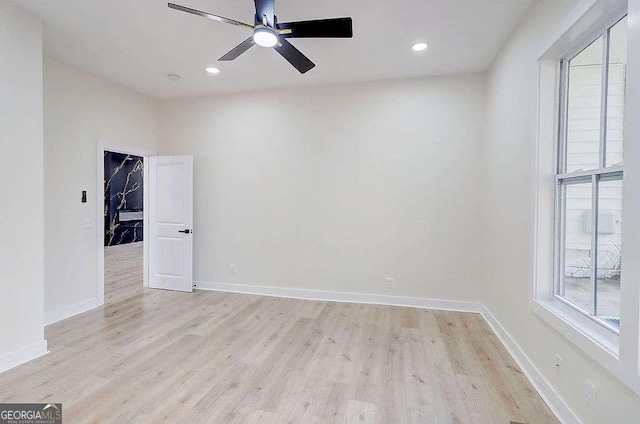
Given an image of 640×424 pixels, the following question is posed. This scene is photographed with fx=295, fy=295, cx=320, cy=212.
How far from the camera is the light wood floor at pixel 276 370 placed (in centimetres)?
196

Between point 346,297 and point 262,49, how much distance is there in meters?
3.24

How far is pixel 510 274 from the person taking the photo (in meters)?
2.80

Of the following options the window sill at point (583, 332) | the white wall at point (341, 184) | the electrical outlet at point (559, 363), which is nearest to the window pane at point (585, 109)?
the window sill at point (583, 332)

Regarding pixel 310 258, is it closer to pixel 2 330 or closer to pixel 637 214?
pixel 2 330

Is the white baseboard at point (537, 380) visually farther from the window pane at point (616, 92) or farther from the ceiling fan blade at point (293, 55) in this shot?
the ceiling fan blade at point (293, 55)

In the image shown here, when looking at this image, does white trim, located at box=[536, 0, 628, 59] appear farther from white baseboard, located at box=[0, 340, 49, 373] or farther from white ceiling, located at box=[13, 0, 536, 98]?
white baseboard, located at box=[0, 340, 49, 373]

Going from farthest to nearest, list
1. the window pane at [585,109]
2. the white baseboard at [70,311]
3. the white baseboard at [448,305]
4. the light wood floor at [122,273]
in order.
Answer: the light wood floor at [122,273], the white baseboard at [70,311], the white baseboard at [448,305], the window pane at [585,109]

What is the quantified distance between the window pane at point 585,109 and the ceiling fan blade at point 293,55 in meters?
1.95

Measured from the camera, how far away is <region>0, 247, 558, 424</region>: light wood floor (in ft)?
6.42

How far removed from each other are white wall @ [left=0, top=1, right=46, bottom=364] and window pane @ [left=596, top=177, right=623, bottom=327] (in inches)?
167

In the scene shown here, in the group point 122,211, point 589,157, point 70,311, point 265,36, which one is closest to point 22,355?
point 70,311

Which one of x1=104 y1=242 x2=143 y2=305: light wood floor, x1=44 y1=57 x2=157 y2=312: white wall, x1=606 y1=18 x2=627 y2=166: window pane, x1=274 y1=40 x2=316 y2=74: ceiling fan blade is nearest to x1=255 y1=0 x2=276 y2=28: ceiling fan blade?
x1=274 y1=40 x2=316 y2=74: ceiling fan blade

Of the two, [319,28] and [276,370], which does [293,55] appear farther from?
[276,370]

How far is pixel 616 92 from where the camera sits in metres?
1.65
